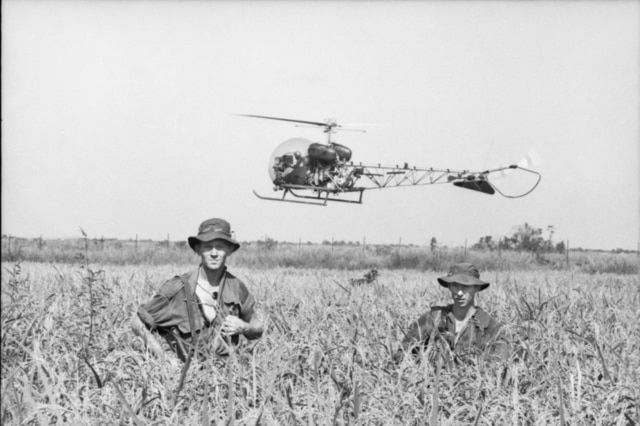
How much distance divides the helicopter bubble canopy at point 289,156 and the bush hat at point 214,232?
14415 millimetres

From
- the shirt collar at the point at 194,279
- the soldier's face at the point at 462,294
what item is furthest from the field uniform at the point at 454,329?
the shirt collar at the point at 194,279

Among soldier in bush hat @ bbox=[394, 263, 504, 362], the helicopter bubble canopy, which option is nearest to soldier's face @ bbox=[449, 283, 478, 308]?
soldier in bush hat @ bbox=[394, 263, 504, 362]

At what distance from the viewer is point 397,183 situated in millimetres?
20047

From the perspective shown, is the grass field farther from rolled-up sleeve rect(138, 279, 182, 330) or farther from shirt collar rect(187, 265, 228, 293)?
shirt collar rect(187, 265, 228, 293)

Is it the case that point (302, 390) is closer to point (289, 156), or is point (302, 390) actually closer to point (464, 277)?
point (464, 277)

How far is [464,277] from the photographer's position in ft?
16.1

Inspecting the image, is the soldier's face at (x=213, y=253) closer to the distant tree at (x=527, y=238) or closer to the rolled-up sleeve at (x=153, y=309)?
the rolled-up sleeve at (x=153, y=309)

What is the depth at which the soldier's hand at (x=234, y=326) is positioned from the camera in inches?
154

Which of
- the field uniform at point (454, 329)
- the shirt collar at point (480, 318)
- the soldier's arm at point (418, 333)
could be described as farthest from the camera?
the shirt collar at point (480, 318)

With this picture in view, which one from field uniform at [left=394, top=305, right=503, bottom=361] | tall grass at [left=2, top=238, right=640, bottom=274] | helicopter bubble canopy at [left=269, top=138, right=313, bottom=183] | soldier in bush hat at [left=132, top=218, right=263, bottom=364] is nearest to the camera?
soldier in bush hat at [left=132, top=218, right=263, bottom=364]

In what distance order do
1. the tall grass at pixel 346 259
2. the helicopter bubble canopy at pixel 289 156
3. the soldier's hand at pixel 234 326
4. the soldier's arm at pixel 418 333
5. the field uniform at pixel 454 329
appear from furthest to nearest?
A: 1. the tall grass at pixel 346 259
2. the helicopter bubble canopy at pixel 289 156
3. the field uniform at pixel 454 329
4. the soldier's arm at pixel 418 333
5. the soldier's hand at pixel 234 326

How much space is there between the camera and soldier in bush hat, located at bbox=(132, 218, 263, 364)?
13.7 feet

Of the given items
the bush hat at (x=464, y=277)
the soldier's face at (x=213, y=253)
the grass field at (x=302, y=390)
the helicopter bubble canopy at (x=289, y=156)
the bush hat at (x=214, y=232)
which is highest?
the helicopter bubble canopy at (x=289, y=156)

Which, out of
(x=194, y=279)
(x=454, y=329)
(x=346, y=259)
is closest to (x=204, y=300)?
(x=194, y=279)
